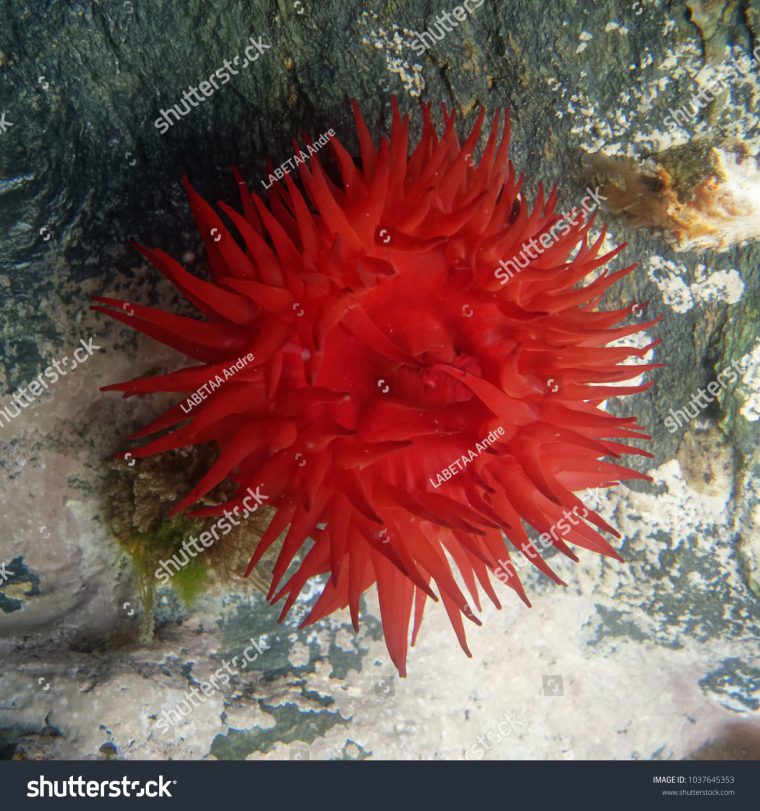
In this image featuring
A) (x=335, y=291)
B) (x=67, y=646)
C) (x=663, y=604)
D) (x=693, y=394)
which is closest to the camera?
(x=335, y=291)

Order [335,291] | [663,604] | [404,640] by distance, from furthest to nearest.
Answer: [663,604], [404,640], [335,291]

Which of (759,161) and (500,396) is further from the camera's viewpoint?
(759,161)

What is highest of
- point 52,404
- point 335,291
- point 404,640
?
point 335,291

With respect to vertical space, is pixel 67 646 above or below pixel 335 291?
below

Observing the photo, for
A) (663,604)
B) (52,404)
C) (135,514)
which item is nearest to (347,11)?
(52,404)

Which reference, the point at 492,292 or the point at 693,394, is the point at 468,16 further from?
the point at 693,394
